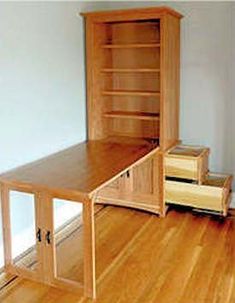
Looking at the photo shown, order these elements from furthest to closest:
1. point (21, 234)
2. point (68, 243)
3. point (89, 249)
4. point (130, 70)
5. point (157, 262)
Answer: point (130, 70), point (68, 243), point (21, 234), point (157, 262), point (89, 249)

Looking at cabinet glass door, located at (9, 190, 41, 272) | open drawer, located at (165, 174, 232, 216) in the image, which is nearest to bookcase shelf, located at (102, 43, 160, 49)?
open drawer, located at (165, 174, 232, 216)

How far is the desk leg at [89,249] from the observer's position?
7.80ft

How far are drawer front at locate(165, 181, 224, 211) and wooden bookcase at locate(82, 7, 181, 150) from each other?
0.40 metres

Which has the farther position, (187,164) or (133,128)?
(133,128)

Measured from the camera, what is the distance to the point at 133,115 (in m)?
3.77

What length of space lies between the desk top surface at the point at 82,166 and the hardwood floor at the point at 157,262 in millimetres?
654

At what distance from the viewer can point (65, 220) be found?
3.51 meters

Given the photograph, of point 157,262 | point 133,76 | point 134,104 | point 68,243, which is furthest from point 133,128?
point 157,262

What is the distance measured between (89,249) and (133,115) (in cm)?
166

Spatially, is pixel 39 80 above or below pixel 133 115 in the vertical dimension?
above

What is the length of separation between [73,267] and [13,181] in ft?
2.46

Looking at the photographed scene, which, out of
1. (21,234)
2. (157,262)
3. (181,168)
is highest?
(181,168)

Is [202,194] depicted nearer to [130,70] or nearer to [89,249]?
[130,70]

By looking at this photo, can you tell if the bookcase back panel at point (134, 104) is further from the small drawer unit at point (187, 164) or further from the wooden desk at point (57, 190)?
the wooden desk at point (57, 190)
